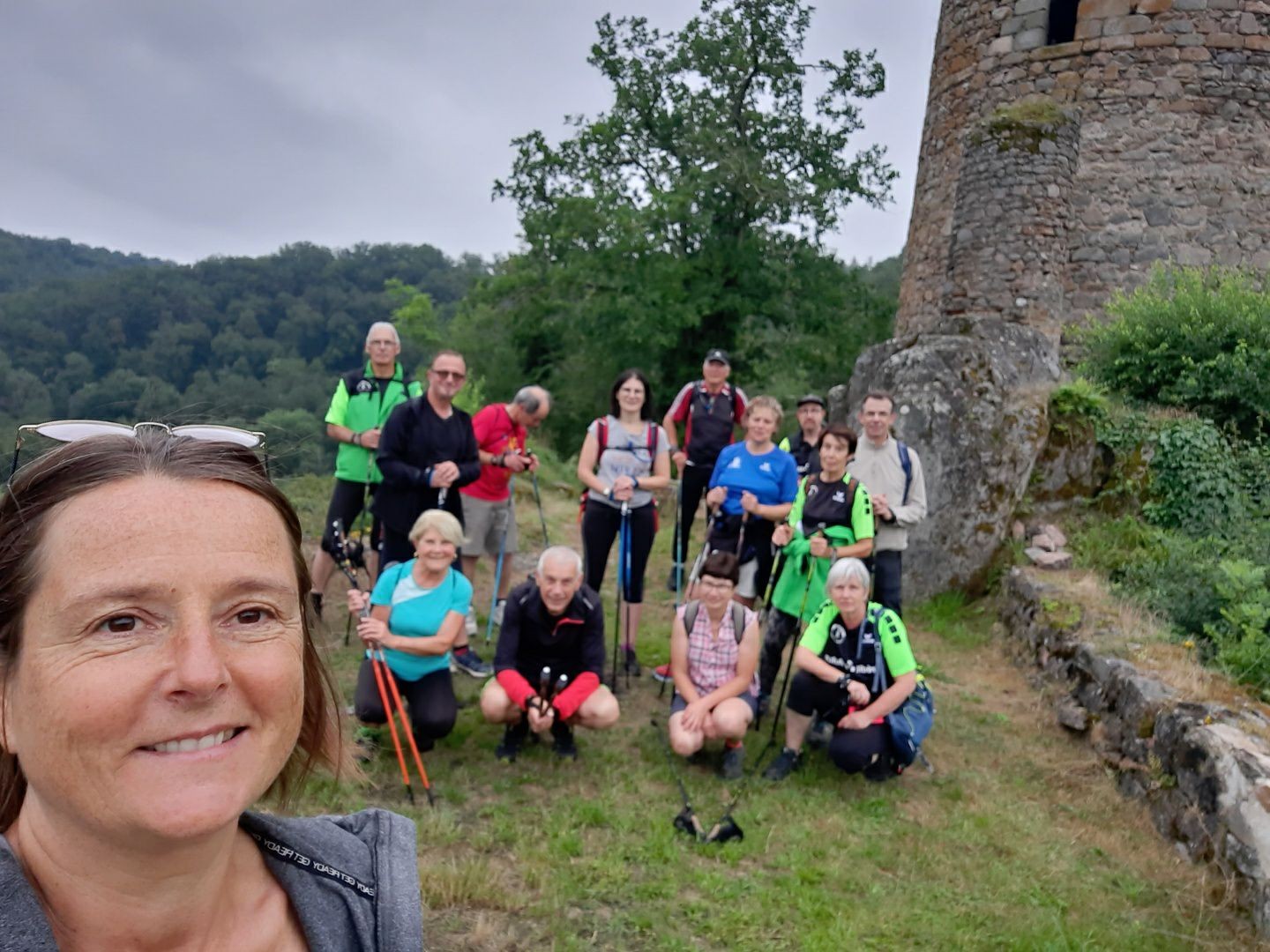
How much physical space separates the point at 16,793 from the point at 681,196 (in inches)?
533

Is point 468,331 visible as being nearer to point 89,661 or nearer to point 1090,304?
point 1090,304

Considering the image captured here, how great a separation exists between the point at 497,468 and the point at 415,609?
1575 mm

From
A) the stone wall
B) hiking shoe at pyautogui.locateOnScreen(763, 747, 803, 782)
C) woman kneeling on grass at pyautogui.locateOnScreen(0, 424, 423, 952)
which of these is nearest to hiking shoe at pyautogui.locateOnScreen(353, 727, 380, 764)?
hiking shoe at pyautogui.locateOnScreen(763, 747, 803, 782)

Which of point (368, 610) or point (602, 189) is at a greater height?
point (602, 189)

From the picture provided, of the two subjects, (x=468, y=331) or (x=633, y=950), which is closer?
(x=633, y=950)

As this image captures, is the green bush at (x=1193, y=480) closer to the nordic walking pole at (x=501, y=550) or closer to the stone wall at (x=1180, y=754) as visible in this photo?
the stone wall at (x=1180, y=754)

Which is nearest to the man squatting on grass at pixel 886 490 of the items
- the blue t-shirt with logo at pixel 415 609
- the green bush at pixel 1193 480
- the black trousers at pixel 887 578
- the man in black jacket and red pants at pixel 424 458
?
the black trousers at pixel 887 578

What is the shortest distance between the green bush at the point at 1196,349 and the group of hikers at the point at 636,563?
384 cm

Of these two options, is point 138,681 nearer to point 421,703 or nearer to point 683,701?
point 421,703

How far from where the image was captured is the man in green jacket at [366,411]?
17.3 feet

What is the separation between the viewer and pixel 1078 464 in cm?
754

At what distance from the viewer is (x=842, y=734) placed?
4277 mm

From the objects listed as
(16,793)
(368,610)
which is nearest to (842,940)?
(368,610)

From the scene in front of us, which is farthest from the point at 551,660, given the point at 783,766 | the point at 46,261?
the point at 46,261
